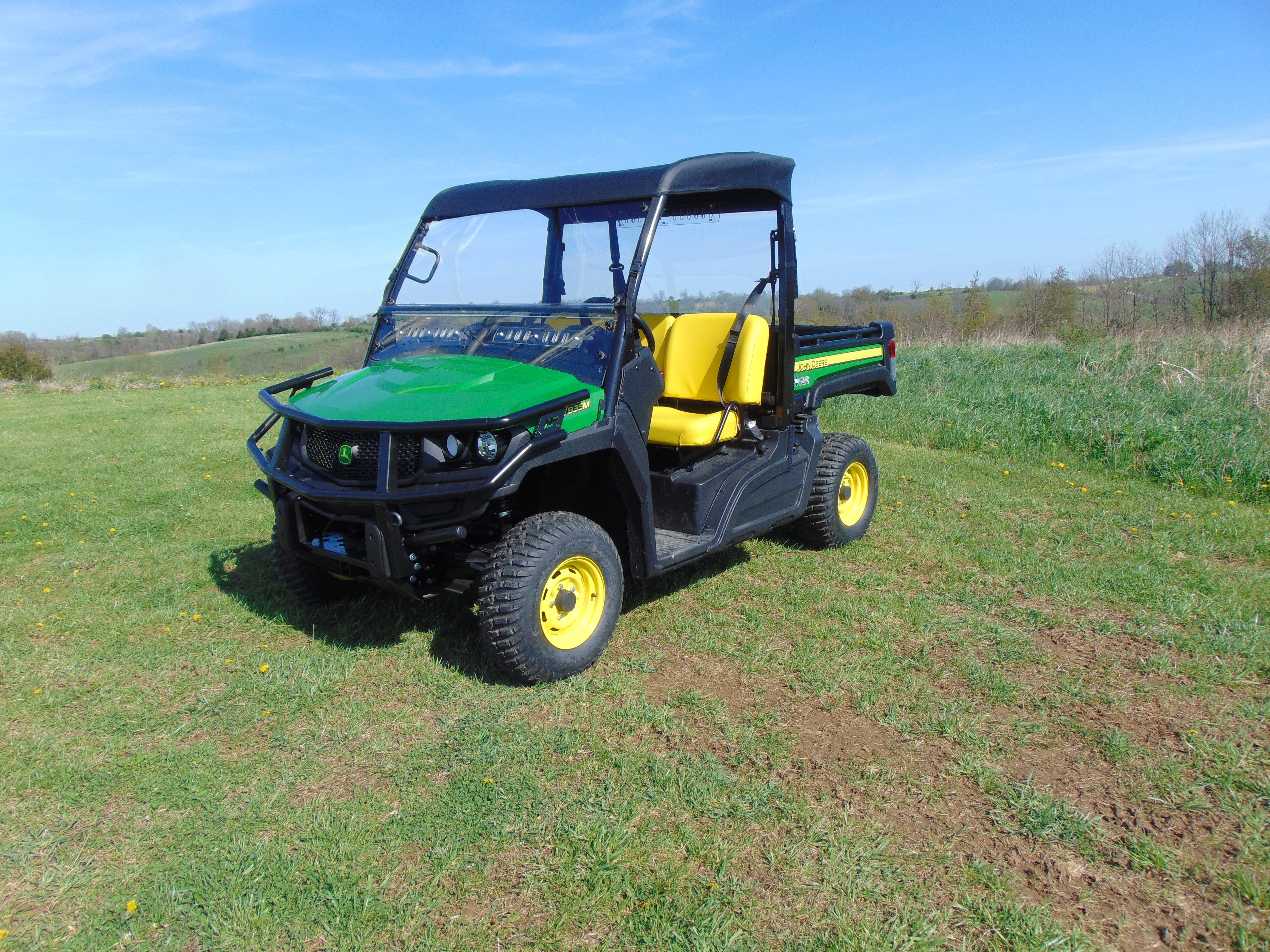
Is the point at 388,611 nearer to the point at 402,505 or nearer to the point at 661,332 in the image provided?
the point at 402,505

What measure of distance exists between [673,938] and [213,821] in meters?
1.55

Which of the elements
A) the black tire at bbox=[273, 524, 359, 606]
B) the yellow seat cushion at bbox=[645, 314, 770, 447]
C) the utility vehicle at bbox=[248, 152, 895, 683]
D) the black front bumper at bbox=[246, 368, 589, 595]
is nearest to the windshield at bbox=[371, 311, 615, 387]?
the utility vehicle at bbox=[248, 152, 895, 683]

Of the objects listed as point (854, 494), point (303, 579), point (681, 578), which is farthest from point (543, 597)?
point (854, 494)

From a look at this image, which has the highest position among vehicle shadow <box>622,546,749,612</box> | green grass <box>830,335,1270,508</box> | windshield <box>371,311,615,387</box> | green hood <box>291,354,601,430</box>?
windshield <box>371,311,615,387</box>

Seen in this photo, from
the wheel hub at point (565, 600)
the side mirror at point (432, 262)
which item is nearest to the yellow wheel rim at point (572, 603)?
the wheel hub at point (565, 600)

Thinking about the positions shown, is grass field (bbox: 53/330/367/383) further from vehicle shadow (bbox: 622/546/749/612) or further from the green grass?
the green grass

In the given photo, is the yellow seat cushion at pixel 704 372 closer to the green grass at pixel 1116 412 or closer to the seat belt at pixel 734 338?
the seat belt at pixel 734 338

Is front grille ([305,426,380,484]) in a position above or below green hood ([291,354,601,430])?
below

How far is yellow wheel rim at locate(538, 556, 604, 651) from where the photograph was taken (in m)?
3.67

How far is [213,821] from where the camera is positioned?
2811mm

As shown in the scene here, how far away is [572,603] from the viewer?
3.72 meters

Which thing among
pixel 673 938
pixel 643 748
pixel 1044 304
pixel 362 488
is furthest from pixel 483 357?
pixel 1044 304

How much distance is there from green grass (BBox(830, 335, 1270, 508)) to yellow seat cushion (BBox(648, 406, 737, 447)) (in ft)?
14.6

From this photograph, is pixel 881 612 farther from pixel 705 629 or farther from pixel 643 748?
pixel 643 748
